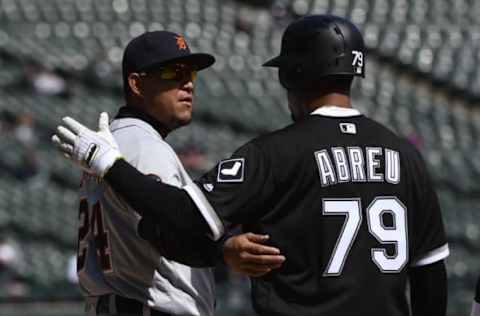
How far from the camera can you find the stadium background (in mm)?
12453

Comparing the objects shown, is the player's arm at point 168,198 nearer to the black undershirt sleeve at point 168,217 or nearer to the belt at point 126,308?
the black undershirt sleeve at point 168,217

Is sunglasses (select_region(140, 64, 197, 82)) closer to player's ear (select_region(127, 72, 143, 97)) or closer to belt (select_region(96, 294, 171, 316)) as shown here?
player's ear (select_region(127, 72, 143, 97))

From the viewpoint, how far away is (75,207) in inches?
512

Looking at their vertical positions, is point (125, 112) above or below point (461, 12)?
below

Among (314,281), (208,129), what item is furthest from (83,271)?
(208,129)

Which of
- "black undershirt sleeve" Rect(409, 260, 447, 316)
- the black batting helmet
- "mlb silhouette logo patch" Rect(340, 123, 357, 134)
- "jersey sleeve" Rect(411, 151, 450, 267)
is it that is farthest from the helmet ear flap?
"black undershirt sleeve" Rect(409, 260, 447, 316)

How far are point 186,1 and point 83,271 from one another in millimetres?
12912

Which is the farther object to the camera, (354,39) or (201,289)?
(201,289)

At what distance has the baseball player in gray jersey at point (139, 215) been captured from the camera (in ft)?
12.3

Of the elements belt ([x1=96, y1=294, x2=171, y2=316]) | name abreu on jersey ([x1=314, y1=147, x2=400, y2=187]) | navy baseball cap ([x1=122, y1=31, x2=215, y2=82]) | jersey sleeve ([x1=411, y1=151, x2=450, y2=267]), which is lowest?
belt ([x1=96, y1=294, x2=171, y2=316])

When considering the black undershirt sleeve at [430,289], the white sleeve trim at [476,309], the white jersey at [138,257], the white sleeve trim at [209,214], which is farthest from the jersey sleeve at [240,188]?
the white sleeve trim at [476,309]

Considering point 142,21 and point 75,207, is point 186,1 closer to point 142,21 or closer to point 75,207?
point 142,21

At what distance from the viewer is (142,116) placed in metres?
3.98

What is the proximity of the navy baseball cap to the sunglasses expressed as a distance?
3cm
